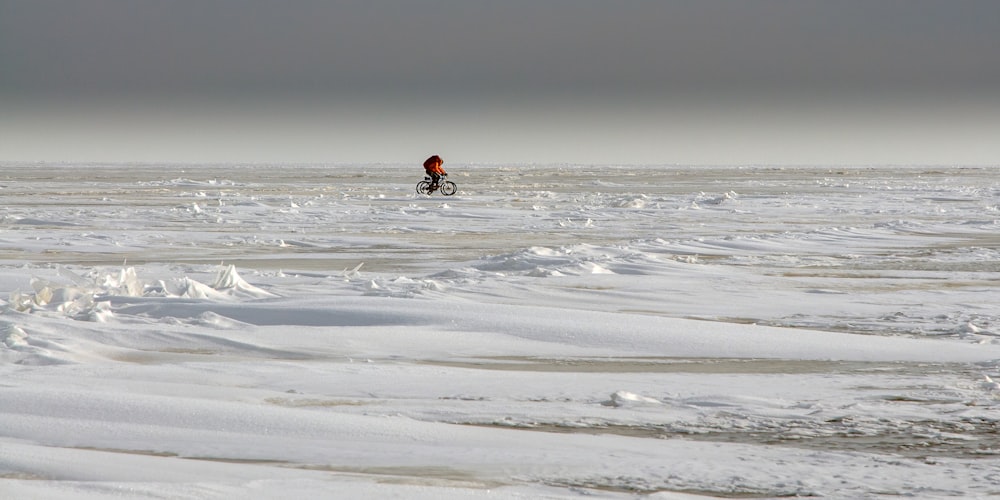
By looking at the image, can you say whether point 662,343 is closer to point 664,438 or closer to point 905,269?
point 664,438

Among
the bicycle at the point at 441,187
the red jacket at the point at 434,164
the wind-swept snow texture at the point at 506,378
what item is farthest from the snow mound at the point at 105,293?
→ the bicycle at the point at 441,187

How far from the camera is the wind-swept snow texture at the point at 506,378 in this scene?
399 cm

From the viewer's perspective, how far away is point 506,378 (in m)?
5.82

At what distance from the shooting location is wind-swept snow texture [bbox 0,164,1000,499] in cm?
399

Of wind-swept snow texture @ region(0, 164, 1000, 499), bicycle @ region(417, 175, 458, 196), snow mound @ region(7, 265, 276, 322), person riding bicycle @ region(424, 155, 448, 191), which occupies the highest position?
person riding bicycle @ region(424, 155, 448, 191)

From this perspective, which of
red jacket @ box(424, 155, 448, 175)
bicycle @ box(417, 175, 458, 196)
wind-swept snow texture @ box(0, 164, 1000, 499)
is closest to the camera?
wind-swept snow texture @ box(0, 164, 1000, 499)

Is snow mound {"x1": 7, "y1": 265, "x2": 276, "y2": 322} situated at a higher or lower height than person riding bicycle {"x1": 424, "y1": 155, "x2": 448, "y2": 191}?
lower

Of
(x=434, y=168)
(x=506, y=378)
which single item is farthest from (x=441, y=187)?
(x=506, y=378)

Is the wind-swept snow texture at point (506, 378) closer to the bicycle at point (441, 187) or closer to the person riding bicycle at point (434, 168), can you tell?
the person riding bicycle at point (434, 168)

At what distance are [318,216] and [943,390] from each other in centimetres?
1885

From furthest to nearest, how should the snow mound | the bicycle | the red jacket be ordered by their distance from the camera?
the bicycle < the red jacket < the snow mound

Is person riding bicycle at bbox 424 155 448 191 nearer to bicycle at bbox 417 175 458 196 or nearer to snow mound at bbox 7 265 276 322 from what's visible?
bicycle at bbox 417 175 458 196

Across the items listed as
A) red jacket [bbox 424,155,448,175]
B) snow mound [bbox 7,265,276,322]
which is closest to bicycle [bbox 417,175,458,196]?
red jacket [bbox 424,155,448,175]

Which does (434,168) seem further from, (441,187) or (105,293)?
(105,293)
